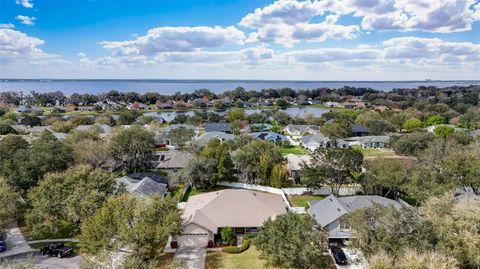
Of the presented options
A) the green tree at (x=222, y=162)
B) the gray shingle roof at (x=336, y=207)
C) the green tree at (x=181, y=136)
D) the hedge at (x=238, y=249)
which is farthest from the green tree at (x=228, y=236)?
the green tree at (x=181, y=136)

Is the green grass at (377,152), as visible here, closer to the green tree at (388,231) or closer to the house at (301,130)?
the house at (301,130)

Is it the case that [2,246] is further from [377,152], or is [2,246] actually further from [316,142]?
[377,152]

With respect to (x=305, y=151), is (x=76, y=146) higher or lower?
higher

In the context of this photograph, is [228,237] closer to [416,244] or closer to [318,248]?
[318,248]

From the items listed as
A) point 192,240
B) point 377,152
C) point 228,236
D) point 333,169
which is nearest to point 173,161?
point 192,240

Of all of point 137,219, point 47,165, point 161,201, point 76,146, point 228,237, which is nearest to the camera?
point 137,219

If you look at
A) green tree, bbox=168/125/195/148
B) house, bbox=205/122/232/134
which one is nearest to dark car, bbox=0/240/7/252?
green tree, bbox=168/125/195/148

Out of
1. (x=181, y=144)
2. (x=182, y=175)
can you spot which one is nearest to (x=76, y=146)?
(x=182, y=175)
